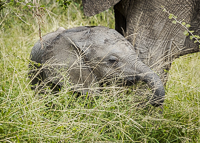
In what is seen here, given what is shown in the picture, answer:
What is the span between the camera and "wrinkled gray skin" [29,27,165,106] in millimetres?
2684

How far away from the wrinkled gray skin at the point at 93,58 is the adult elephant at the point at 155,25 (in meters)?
0.18

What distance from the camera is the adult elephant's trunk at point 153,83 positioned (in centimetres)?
248

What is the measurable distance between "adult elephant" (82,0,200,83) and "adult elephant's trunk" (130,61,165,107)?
0.78 ft

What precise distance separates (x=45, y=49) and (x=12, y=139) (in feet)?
3.80

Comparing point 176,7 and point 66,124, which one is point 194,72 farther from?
point 66,124

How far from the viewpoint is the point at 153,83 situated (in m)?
2.51

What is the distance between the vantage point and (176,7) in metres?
2.72

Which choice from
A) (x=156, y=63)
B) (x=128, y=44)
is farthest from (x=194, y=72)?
(x=128, y=44)

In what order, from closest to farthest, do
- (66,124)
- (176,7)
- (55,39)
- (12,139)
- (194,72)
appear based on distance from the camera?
(12,139), (66,124), (176,7), (55,39), (194,72)

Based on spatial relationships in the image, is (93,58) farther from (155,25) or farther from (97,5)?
(155,25)

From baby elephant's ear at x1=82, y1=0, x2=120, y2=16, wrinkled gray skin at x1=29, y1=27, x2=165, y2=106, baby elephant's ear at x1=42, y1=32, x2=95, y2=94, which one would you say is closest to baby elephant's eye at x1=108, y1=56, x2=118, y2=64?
wrinkled gray skin at x1=29, y1=27, x2=165, y2=106

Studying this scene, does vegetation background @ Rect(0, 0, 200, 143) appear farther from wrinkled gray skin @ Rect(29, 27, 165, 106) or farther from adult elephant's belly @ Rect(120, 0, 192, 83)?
adult elephant's belly @ Rect(120, 0, 192, 83)

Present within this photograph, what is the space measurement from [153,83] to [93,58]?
64 cm

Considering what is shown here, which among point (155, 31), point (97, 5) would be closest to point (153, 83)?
point (155, 31)
